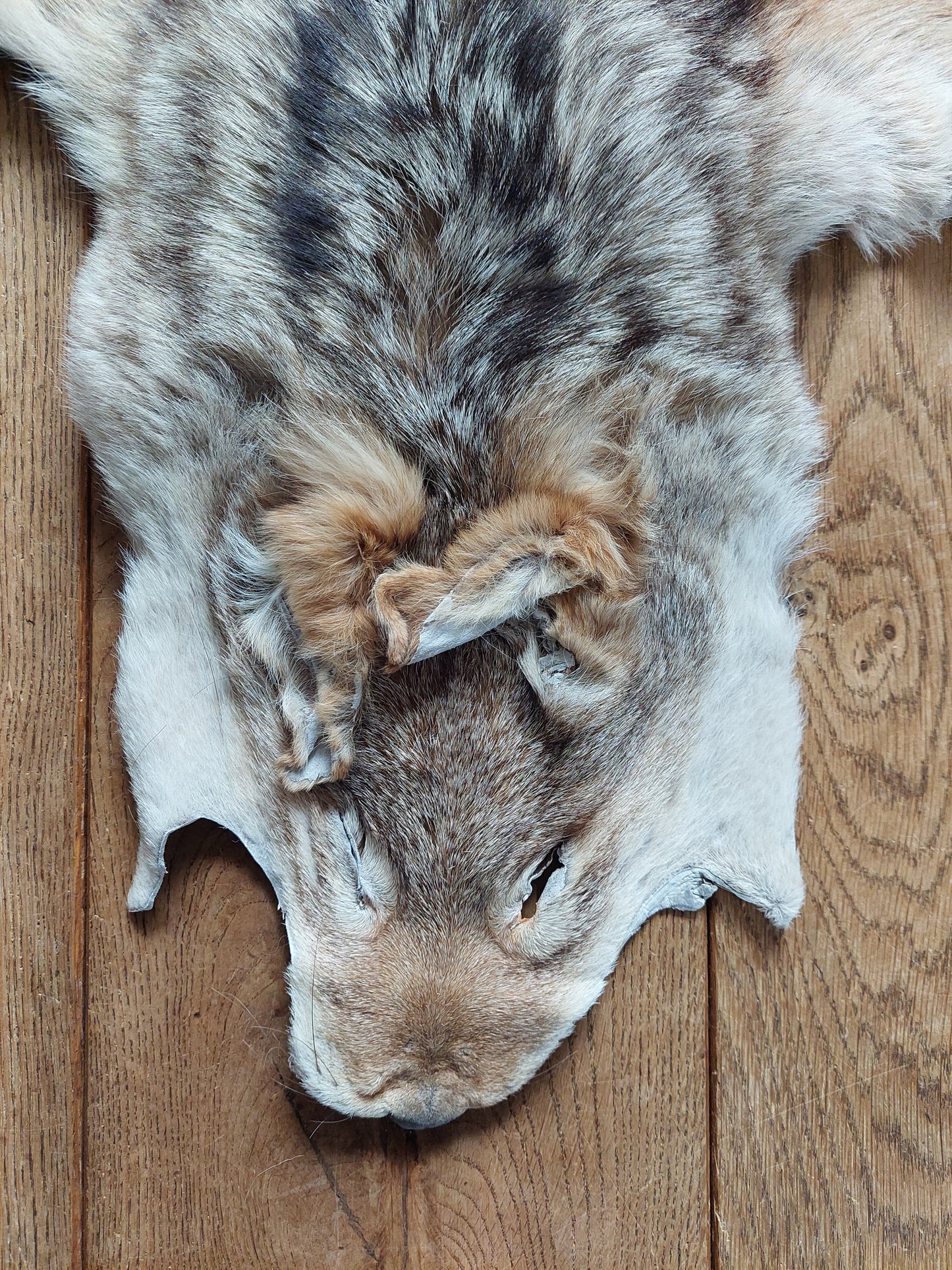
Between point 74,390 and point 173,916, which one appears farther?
point 173,916

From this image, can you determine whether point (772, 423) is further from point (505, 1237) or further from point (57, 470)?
point (505, 1237)

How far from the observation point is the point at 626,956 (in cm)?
112

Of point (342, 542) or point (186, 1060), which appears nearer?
point (342, 542)

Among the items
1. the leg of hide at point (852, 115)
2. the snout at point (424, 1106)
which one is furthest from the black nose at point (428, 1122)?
the leg of hide at point (852, 115)

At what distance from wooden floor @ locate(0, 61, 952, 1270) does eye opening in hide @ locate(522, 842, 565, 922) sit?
0.17 m

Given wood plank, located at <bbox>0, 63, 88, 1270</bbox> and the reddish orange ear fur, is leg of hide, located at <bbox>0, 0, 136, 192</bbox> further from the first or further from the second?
the reddish orange ear fur

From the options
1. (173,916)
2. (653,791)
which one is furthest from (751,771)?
(173,916)

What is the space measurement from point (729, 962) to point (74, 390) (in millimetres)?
1032

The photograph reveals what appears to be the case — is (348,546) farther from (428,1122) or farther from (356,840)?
(428,1122)

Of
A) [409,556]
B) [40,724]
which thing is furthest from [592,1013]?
[40,724]

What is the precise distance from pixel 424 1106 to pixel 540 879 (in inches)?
11.4

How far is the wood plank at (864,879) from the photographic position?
110cm

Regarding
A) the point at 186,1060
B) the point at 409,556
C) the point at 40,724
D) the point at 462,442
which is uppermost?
the point at 462,442

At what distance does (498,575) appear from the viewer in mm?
877
